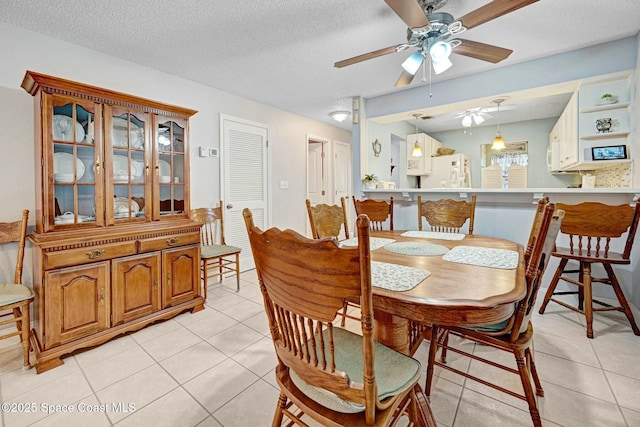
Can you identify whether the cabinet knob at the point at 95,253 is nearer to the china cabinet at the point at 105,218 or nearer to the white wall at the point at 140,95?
the china cabinet at the point at 105,218

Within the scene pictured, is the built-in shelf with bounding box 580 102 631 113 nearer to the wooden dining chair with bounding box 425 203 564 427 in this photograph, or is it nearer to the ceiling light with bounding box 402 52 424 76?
the ceiling light with bounding box 402 52 424 76

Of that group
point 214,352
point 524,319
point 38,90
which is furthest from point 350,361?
point 38,90

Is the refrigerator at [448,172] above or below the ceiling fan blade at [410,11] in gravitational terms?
below

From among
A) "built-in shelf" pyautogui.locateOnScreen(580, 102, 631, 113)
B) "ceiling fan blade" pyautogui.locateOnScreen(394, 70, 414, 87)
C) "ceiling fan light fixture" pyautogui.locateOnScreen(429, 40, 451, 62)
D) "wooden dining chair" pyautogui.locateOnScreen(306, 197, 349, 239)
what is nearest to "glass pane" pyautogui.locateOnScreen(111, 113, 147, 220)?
"wooden dining chair" pyautogui.locateOnScreen(306, 197, 349, 239)

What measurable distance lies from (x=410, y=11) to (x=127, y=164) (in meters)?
2.32

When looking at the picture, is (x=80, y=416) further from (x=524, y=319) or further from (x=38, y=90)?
(x=524, y=319)

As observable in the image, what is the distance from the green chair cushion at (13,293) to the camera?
1.73 metres

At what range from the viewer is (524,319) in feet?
4.10

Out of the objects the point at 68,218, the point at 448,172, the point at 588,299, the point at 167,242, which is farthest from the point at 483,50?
the point at 448,172

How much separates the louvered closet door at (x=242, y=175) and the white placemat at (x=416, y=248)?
2.40 m

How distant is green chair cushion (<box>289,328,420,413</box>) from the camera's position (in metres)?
0.88

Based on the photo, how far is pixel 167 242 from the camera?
7.90ft

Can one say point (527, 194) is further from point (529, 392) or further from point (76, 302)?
point (76, 302)

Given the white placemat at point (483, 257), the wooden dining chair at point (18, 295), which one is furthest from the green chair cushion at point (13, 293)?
the white placemat at point (483, 257)
